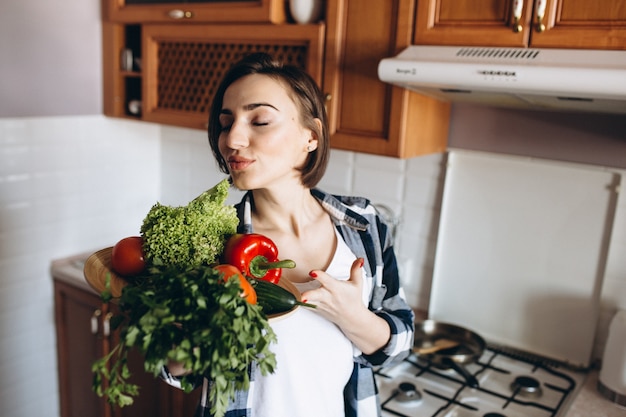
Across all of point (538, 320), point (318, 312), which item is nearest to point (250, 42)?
point (318, 312)

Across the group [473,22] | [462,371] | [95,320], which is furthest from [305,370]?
[95,320]

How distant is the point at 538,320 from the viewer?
5.78 feet

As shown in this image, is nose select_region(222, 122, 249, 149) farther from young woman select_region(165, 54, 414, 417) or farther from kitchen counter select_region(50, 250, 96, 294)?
kitchen counter select_region(50, 250, 96, 294)

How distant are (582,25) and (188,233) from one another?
924 millimetres

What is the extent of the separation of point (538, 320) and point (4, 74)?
1.84 metres

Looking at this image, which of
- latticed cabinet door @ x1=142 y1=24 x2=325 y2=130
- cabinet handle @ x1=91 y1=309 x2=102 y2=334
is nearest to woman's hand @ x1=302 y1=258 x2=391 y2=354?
latticed cabinet door @ x1=142 y1=24 x2=325 y2=130

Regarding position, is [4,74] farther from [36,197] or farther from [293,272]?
[293,272]

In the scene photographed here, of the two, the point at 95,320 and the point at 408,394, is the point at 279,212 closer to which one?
the point at 408,394

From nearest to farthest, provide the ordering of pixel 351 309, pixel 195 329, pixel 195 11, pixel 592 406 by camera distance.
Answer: pixel 195 329 < pixel 351 309 < pixel 592 406 < pixel 195 11

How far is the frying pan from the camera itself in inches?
63.7

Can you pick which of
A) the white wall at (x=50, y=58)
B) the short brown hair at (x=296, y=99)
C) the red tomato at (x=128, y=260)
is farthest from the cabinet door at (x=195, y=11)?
the red tomato at (x=128, y=260)

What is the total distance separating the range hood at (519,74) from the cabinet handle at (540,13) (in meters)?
0.05

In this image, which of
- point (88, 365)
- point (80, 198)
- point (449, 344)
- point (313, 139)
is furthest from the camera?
point (80, 198)

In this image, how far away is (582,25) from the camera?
4.19 ft
